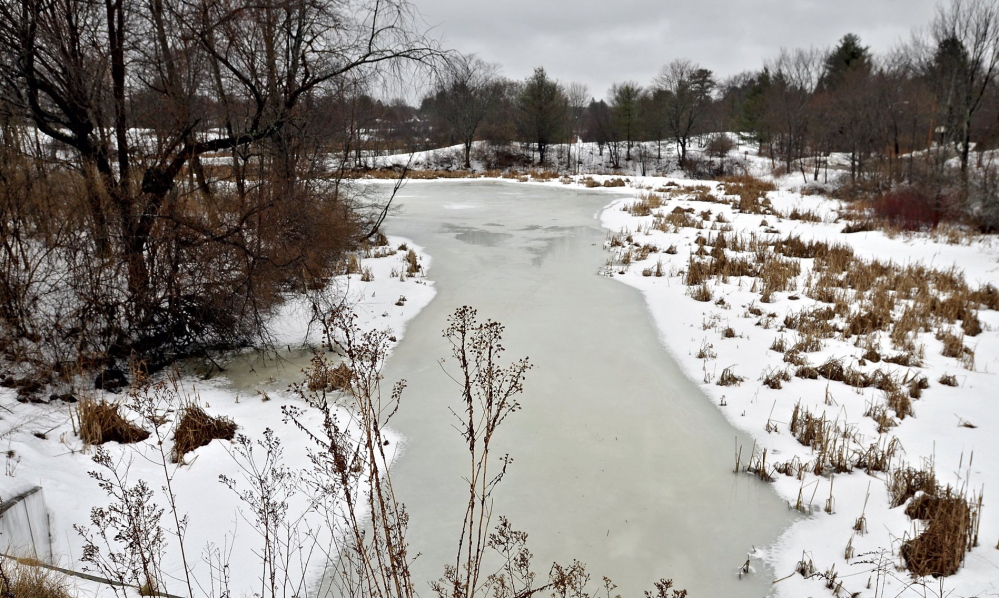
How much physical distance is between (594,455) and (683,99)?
45.1m

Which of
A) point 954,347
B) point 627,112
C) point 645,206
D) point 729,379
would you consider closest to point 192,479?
point 729,379

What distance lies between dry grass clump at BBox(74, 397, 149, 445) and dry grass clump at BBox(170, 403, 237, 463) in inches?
11.0

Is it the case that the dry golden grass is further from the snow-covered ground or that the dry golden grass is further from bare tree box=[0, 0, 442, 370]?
bare tree box=[0, 0, 442, 370]

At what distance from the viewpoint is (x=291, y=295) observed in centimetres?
769

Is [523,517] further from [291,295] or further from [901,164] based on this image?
[901,164]

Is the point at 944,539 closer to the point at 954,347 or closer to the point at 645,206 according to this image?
the point at 954,347

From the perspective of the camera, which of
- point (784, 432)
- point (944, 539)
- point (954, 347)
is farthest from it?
point (954, 347)

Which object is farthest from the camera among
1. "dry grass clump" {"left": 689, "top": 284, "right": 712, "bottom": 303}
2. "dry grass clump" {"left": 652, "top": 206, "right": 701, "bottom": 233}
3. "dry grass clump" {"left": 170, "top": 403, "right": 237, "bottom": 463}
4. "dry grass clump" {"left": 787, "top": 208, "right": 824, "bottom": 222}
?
"dry grass clump" {"left": 787, "top": 208, "right": 824, "bottom": 222}

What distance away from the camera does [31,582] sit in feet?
7.77

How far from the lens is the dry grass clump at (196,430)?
4.69 metres

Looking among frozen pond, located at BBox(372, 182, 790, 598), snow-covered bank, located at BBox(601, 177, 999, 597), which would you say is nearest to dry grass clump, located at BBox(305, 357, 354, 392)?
frozen pond, located at BBox(372, 182, 790, 598)

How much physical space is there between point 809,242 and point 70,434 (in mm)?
13941

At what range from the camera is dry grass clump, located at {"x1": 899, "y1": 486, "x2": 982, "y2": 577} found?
3434mm

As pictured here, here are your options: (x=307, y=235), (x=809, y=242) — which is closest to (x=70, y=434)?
(x=307, y=235)
